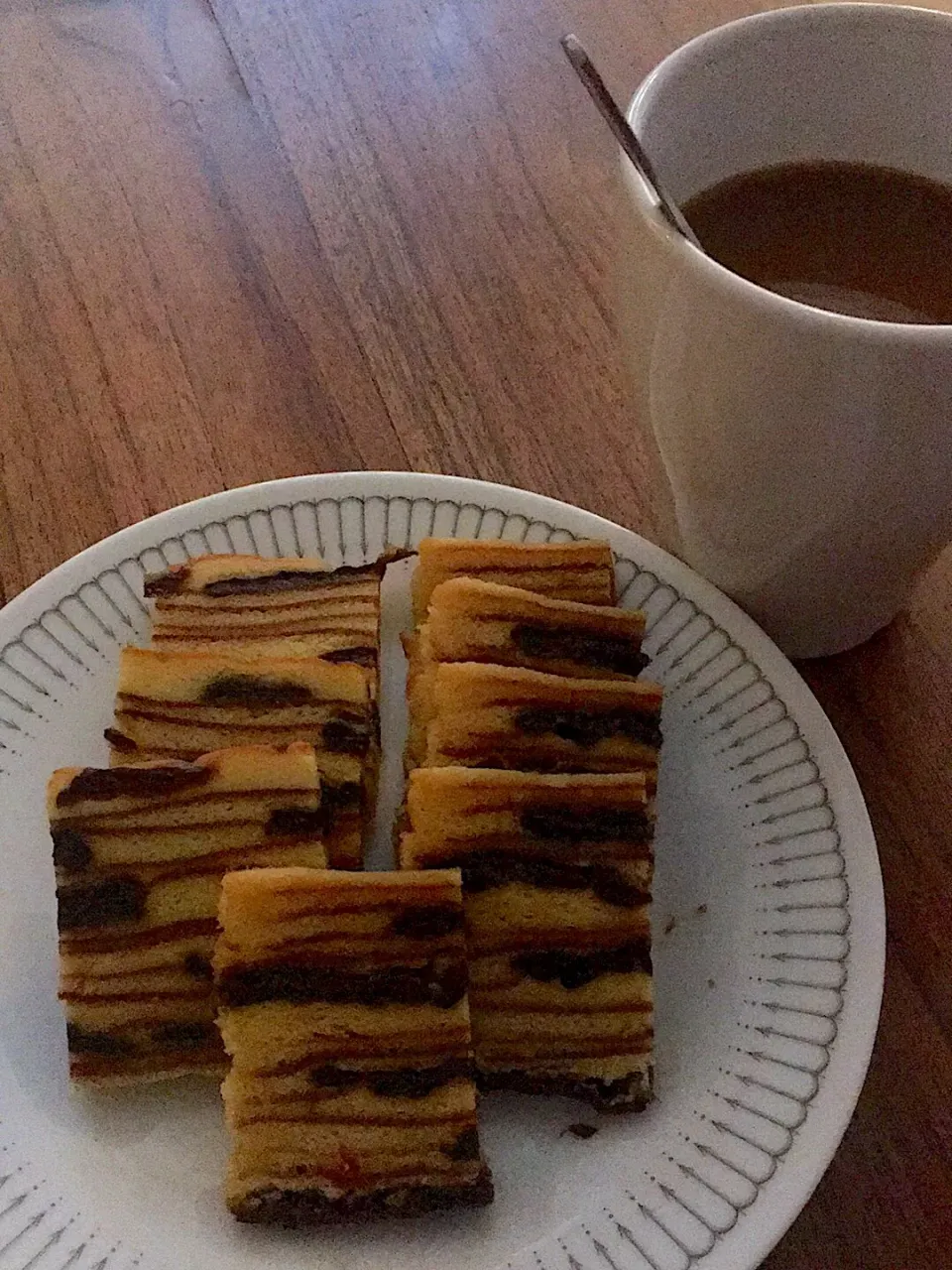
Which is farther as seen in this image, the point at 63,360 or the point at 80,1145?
the point at 63,360

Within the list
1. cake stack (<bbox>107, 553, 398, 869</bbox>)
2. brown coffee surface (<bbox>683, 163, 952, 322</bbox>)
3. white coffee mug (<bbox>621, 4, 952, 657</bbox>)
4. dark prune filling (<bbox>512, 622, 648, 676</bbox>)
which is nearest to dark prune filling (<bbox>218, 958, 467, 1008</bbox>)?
cake stack (<bbox>107, 553, 398, 869</bbox>)

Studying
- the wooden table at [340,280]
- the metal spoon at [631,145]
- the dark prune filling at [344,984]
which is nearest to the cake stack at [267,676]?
the dark prune filling at [344,984]

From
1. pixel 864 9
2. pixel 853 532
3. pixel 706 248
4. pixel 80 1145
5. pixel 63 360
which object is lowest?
pixel 80 1145

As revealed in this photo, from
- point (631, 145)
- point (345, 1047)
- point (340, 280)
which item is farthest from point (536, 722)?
point (340, 280)

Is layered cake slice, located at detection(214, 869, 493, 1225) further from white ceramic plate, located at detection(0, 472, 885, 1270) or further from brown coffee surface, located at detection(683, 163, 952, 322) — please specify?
brown coffee surface, located at detection(683, 163, 952, 322)

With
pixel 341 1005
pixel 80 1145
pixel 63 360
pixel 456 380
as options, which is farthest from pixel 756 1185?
pixel 63 360

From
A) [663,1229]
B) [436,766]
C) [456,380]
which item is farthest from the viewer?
[456,380]

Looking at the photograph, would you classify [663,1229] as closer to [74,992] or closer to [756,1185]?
[756,1185]

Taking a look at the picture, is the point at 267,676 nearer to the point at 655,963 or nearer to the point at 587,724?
the point at 587,724
